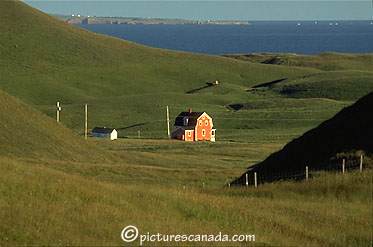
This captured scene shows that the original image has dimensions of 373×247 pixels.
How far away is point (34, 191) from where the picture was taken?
2072cm

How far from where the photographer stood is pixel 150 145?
70.7m

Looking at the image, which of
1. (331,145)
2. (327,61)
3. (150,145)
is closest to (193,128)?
(150,145)

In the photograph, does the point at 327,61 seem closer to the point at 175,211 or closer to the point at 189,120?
the point at 189,120

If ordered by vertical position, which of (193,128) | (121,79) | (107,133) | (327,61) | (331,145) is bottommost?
(331,145)

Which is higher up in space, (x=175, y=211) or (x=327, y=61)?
(x=327, y=61)

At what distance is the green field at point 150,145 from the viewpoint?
1883 centimetres

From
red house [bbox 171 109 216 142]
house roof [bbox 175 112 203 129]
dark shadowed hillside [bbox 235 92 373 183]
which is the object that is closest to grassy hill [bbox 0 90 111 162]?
dark shadowed hillside [bbox 235 92 373 183]

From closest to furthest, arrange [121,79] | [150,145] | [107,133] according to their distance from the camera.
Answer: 1. [150,145]
2. [107,133]
3. [121,79]

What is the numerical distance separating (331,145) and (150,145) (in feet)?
134

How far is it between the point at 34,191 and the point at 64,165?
2078 cm

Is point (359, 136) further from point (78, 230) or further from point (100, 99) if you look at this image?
point (100, 99)

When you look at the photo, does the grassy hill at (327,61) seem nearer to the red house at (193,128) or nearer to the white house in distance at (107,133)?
the red house at (193,128)

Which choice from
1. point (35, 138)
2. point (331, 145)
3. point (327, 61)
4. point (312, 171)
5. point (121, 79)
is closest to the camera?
point (312, 171)

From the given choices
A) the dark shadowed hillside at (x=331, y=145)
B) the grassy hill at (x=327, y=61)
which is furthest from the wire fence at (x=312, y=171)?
the grassy hill at (x=327, y=61)
